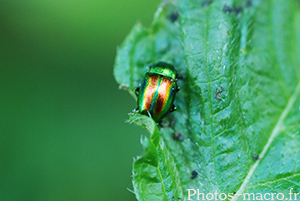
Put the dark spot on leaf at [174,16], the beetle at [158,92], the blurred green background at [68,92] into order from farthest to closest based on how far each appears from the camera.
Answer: the blurred green background at [68,92]
the dark spot on leaf at [174,16]
the beetle at [158,92]

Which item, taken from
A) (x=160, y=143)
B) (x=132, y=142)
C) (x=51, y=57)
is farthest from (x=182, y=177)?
(x=51, y=57)

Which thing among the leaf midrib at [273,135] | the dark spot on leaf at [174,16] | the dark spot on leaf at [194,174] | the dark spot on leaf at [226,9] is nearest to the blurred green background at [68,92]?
the dark spot on leaf at [174,16]

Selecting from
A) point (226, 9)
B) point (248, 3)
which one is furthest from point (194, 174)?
point (248, 3)

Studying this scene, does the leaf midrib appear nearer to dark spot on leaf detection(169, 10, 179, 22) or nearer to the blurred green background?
dark spot on leaf detection(169, 10, 179, 22)

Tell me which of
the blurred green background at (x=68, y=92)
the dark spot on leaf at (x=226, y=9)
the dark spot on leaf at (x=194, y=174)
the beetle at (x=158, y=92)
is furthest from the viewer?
Answer: the blurred green background at (x=68, y=92)

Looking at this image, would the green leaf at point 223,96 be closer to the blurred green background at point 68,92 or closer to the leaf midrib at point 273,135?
the leaf midrib at point 273,135

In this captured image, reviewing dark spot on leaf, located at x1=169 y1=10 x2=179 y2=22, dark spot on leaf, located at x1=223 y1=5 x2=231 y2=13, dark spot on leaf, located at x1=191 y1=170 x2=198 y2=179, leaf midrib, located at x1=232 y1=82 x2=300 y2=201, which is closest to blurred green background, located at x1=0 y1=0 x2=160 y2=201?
dark spot on leaf, located at x1=169 y1=10 x2=179 y2=22
